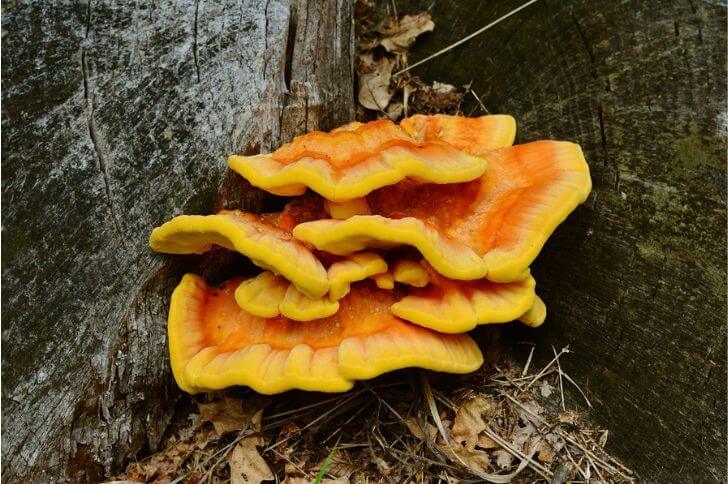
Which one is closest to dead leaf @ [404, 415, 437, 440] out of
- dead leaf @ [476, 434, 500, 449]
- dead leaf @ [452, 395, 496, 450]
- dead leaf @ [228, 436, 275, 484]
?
dead leaf @ [452, 395, 496, 450]

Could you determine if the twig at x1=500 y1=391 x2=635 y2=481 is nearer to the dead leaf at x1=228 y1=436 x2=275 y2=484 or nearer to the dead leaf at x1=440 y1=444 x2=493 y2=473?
the dead leaf at x1=440 y1=444 x2=493 y2=473

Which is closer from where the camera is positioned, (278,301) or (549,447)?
(278,301)

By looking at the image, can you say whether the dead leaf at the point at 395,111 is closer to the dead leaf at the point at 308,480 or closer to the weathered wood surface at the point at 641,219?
the weathered wood surface at the point at 641,219

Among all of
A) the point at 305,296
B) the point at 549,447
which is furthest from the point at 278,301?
the point at 549,447

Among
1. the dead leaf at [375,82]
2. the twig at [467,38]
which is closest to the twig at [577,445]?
the dead leaf at [375,82]

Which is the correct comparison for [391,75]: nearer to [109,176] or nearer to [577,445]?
[109,176]

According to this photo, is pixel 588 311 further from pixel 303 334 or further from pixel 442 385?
pixel 303 334
